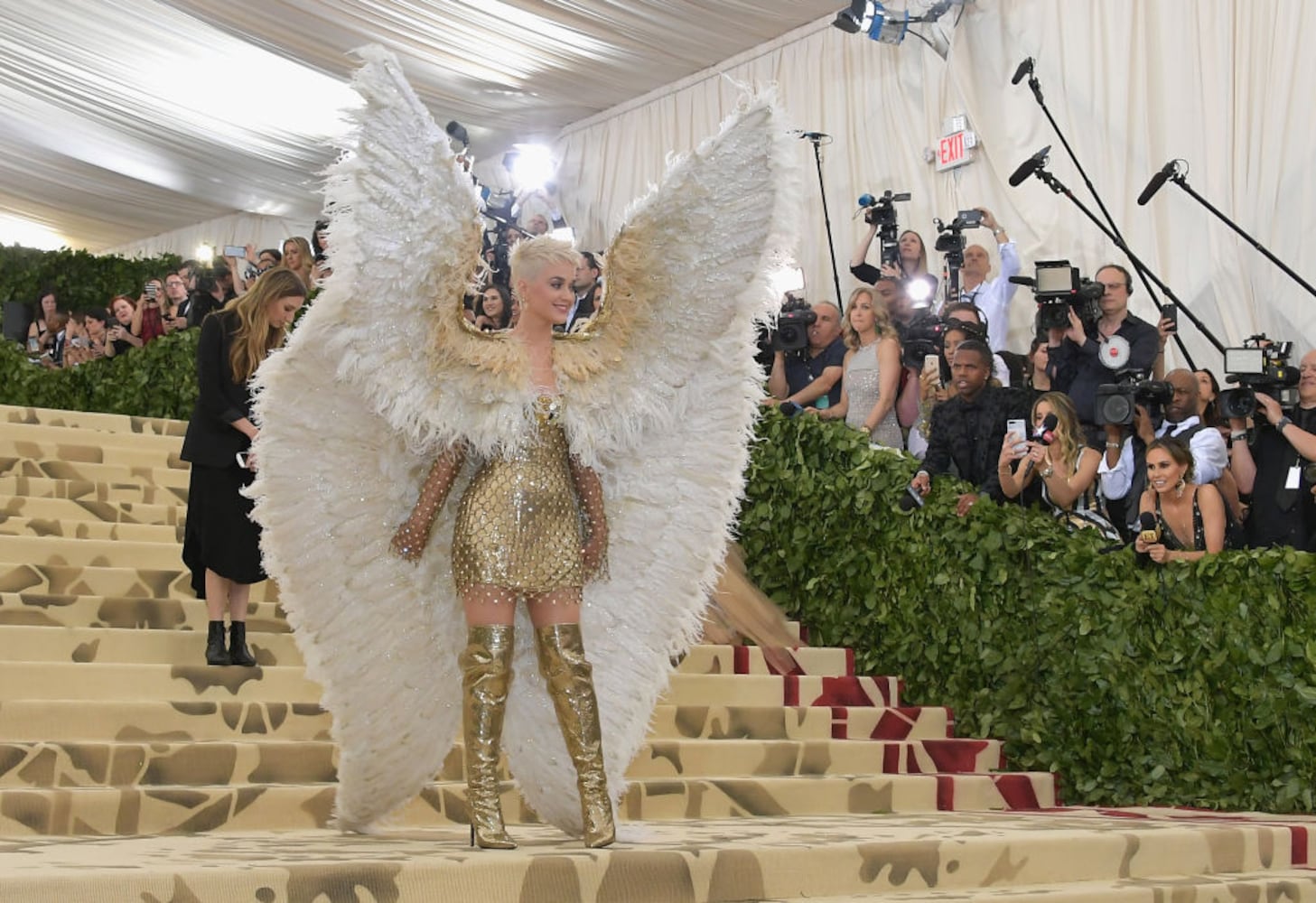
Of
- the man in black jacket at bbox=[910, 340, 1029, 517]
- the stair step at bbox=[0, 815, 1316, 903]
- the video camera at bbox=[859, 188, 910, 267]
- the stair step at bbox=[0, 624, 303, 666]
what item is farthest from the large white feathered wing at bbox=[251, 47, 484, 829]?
the video camera at bbox=[859, 188, 910, 267]

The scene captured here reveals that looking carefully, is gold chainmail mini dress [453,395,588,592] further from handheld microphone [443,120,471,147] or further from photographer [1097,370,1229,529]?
handheld microphone [443,120,471,147]

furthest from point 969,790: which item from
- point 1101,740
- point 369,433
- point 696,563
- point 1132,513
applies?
point 369,433

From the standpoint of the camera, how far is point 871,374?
8586 mm

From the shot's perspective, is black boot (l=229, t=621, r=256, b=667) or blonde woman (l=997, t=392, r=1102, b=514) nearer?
black boot (l=229, t=621, r=256, b=667)

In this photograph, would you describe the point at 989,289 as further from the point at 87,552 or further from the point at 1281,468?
the point at 87,552

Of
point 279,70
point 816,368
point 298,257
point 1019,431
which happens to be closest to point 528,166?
point 279,70

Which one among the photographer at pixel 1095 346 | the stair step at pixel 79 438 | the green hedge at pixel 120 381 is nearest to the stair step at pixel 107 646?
the stair step at pixel 79 438

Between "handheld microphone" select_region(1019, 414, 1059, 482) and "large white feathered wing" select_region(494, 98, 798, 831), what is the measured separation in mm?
2795

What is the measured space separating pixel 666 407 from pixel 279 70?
35.3ft

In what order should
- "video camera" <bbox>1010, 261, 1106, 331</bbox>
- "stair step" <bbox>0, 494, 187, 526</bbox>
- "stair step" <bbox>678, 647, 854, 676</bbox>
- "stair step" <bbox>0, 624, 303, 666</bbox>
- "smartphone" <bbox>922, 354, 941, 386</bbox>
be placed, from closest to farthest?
"stair step" <bbox>0, 624, 303, 666</bbox> < "stair step" <bbox>678, 647, 854, 676</bbox> < "stair step" <bbox>0, 494, 187, 526</bbox> < "video camera" <bbox>1010, 261, 1106, 331</bbox> < "smartphone" <bbox>922, 354, 941, 386</bbox>

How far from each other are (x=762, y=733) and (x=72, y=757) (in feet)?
9.72

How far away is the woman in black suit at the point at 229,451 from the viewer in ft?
19.6

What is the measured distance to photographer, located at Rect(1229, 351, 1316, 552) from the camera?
6793 mm

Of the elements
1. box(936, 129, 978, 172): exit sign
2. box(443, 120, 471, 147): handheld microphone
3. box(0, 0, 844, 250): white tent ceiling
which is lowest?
box(936, 129, 978, 172): exit sign
